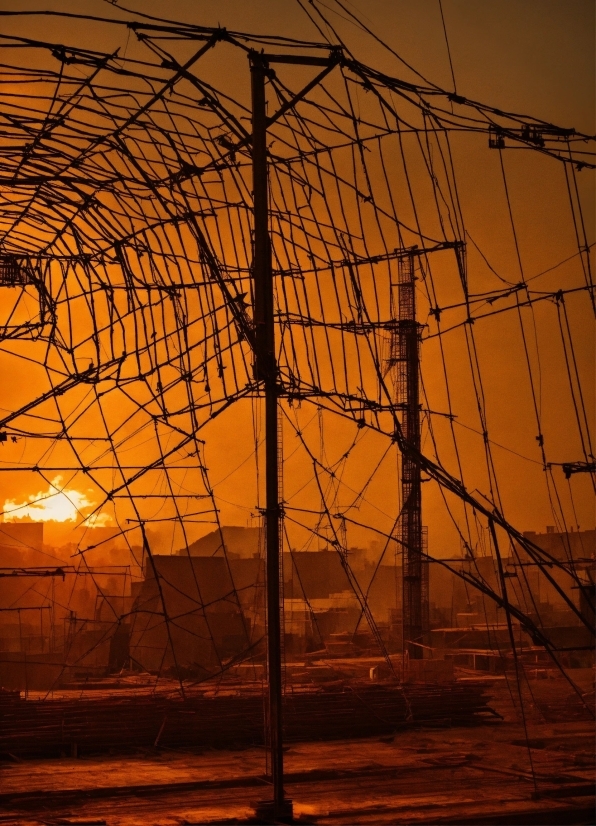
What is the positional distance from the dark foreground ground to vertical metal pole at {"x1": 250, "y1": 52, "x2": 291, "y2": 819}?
1419 mm

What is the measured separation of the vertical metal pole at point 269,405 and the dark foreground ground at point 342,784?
1419 millimetres

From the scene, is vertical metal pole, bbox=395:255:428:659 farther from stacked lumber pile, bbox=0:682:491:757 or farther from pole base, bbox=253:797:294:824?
pole base, bbox=253:797:294:824

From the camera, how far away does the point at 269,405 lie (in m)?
12.7

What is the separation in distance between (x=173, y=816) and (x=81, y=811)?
4.64ft

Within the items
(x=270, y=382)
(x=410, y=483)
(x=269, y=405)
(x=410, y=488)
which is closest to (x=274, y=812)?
(x=269, y=405)

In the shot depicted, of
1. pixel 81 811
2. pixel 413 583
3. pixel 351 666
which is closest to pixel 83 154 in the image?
pixel 81 811

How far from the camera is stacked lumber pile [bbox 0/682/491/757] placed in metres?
20.6

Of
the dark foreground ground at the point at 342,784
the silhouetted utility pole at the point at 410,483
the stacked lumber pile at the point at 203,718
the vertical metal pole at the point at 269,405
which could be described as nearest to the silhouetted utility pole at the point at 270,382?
the vertical metal pole at the point at 269,405

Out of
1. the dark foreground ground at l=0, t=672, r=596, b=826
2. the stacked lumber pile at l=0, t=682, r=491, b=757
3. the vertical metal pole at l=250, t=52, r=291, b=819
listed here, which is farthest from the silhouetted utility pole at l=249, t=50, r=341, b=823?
the stacked lumber pile at l=0, t=682, r=491, b=757

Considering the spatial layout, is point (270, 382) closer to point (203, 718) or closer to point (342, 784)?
point (342, 784)

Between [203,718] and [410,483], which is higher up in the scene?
[410,483]

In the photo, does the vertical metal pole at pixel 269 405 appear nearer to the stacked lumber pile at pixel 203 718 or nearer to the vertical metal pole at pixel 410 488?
the stacked lumber pile at pixel 203 718

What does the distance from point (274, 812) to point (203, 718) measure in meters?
9.67

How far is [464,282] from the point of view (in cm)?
1692
